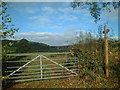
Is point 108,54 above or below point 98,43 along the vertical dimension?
below

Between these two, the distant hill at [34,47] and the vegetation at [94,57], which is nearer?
the vegetation at [94,57]

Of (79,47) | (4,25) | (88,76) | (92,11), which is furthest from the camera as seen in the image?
(92,11)

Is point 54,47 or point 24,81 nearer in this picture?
point 24,81

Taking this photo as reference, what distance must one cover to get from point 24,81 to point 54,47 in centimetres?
270

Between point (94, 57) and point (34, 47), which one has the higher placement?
point (34, 47)

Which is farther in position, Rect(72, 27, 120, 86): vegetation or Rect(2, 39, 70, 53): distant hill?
Rect(2, 39, 70, 53): distant hill

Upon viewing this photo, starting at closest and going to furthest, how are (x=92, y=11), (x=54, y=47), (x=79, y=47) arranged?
(x=79, y=47) < (x=54, y=47) < (x=92, y=11)

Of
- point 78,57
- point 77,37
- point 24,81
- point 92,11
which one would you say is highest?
point 92,11

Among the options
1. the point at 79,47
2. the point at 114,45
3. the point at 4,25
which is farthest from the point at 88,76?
the point at 4,25

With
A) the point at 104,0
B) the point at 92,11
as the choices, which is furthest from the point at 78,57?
the point at 104,0

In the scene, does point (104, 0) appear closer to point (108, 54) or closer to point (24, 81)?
point (108, 54)

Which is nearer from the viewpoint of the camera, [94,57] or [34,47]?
[94,57]

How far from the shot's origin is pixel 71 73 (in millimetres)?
6625

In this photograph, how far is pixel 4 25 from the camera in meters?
4.79
